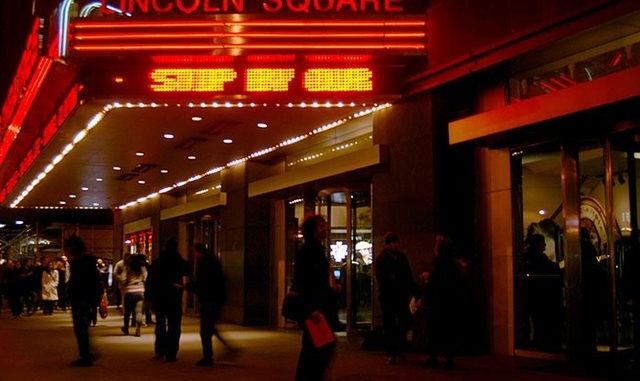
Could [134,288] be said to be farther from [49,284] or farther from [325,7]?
[49,284]

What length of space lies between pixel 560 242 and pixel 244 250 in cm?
Answer: 934

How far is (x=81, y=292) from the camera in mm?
10641

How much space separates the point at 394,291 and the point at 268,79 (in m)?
3.56

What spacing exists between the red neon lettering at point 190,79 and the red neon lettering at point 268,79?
0.23 metres

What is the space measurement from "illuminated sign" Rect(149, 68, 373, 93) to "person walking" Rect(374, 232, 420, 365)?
8.23 ft

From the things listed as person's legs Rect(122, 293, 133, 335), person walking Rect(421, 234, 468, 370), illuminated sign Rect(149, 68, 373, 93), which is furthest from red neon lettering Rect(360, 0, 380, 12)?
person's legs Rect(122, 293, 133, 335)

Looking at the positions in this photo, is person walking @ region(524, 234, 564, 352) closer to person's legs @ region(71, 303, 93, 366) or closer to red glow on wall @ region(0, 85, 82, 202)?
person's legs @ region(71, 303, 93, 366)

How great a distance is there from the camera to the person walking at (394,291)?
10.5m

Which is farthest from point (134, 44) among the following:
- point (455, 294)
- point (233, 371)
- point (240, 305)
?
point (240, 305)

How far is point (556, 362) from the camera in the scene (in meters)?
10.4

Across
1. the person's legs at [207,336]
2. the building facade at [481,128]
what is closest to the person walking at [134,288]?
the building facade at [481,128]

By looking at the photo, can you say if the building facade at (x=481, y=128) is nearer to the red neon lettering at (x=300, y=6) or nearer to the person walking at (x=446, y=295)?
the red neon lettering at (x=300, y=6)

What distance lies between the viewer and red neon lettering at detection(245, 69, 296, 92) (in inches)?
459

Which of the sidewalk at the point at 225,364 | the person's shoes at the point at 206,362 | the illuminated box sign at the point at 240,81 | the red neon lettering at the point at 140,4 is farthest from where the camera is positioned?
the red neon lettering at the point at 140,4
